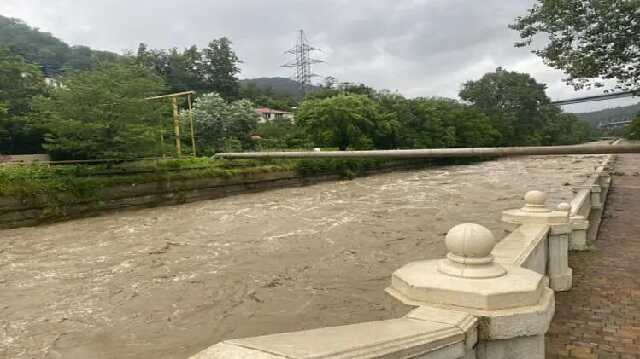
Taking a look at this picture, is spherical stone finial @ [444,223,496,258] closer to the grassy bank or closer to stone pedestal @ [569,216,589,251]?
stone pedestal @ [569,216,589,251]

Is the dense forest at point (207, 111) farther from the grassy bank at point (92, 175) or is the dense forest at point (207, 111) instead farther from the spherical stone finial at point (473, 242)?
the spherical stone finial at point (473, 242)

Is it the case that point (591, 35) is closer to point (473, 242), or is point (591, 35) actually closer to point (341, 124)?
point (473, 242)

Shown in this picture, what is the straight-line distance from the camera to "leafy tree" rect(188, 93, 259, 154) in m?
28.0

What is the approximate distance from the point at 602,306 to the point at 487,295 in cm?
329

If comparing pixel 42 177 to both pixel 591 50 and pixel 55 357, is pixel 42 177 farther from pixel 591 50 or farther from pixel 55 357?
pixel 591 50

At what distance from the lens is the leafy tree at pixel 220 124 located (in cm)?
2805

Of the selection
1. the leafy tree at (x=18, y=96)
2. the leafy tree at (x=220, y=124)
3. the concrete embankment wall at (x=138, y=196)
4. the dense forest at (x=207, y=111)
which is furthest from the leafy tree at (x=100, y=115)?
the leafy tree at (x=220, y=124)

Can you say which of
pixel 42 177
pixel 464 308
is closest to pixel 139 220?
pixel 42 177

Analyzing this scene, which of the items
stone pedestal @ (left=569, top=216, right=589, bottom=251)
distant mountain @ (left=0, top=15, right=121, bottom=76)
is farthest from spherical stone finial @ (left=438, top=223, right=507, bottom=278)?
distant mountain @ (left=0, top=15, right=121, bottom=76)

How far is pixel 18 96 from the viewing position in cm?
2197

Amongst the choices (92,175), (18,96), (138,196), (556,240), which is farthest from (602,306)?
(18,96)

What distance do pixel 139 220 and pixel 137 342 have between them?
10.2 metres

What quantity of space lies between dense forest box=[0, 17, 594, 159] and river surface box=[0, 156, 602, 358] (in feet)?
11.9

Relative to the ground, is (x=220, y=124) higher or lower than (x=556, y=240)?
higher
